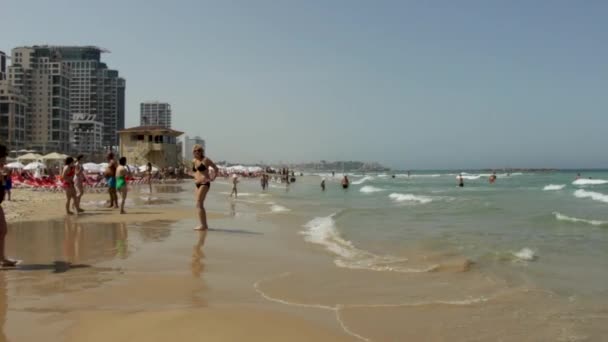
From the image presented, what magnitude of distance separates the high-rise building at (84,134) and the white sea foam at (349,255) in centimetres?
13473

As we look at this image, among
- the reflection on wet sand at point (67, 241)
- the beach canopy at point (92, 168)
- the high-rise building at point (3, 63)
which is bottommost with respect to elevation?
the reflection on wet sand at point (67, 241)

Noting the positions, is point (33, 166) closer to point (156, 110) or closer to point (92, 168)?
point (92, 168)

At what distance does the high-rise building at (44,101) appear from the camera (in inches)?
4557

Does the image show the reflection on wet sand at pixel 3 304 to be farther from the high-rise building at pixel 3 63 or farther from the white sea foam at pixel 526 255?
the high-rise building at pixel 3 63

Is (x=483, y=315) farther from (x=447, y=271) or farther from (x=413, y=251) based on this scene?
(x=413, y=251)

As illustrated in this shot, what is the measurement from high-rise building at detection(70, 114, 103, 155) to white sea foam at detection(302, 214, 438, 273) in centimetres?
13473

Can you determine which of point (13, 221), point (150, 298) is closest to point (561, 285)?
point (150, 298)

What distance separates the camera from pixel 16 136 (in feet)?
338

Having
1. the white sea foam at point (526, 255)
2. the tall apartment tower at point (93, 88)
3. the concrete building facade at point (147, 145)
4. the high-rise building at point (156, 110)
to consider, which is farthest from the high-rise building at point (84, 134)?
the white sea foam at point (526, 255)

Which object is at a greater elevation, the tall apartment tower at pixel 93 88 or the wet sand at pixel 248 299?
the tall apartment tower at pixel 93 88

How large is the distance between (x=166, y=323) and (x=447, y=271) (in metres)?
4.46

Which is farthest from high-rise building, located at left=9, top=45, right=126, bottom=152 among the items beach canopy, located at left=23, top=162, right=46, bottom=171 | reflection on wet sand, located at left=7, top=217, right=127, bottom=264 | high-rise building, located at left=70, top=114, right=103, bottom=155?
reflection on wet sand, located at left=7, top=217, right=127, bottom=264

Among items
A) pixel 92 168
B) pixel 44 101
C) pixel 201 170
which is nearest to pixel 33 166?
pixel 92 168

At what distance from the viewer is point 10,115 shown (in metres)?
101
